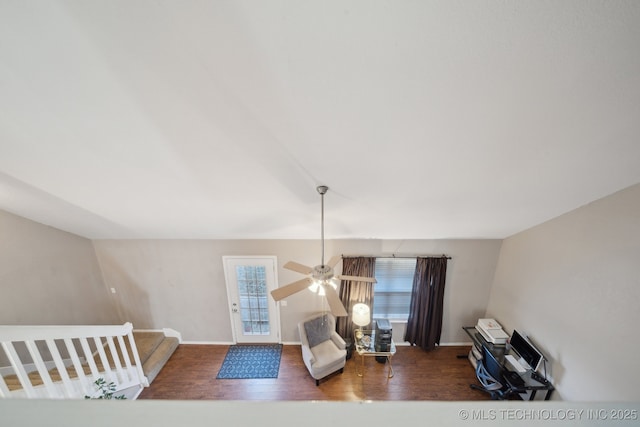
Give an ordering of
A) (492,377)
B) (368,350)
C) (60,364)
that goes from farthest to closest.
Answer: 1. (368,350)
2. (492,377)
3. (60,364)

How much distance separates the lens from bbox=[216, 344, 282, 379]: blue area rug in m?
3.86

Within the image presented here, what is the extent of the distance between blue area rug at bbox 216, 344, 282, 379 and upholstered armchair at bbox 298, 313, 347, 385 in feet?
1.92

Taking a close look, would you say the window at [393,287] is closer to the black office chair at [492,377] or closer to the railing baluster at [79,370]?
the black office chair at [492,377]

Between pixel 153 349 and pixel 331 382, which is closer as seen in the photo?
pixel 331 382

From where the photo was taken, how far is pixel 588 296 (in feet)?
8.70

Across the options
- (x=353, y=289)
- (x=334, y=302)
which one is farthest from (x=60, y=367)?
(x=353, y=289)

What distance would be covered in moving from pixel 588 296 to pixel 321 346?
3592mm

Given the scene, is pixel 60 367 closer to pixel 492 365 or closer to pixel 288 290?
pixel 288 290

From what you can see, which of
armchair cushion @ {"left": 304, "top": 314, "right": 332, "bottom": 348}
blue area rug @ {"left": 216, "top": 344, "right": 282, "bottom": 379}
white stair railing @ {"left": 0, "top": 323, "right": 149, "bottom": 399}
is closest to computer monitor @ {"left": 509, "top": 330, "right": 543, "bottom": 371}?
armchair cushion @ {"left": 304, "top": 314, "right": 332, "bottom": 348}

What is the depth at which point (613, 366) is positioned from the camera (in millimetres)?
2428

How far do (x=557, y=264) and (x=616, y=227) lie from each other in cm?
79

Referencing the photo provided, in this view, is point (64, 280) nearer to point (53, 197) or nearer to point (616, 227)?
point (53, 197)

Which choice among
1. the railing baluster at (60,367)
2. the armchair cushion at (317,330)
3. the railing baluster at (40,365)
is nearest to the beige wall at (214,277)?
the armchair cushion at (317,330)

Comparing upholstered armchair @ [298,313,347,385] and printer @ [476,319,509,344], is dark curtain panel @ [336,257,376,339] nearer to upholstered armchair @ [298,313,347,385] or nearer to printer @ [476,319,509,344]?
upholstered armchair @ [298,313,347,385]
